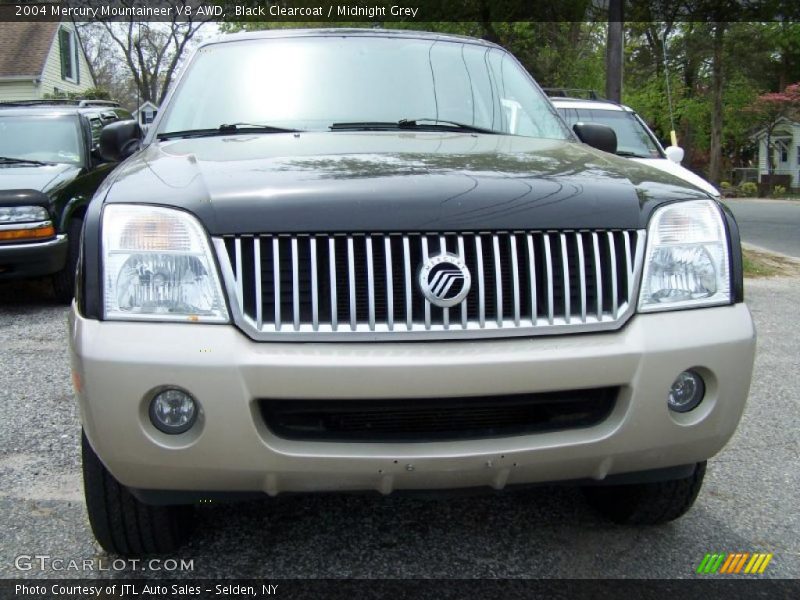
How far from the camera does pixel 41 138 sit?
7.73 metres

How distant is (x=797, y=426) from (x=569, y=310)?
2444 mm

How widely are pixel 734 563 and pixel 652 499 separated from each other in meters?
0.32

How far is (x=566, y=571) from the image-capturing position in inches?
103

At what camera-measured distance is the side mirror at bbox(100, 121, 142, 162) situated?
364cm

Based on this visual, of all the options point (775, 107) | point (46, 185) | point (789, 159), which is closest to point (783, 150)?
point (789, 159)

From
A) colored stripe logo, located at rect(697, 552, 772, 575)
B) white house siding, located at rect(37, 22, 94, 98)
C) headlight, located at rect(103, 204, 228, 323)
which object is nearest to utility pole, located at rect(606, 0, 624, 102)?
colored stripe logo, located at rect(697, 552, 772, 575)

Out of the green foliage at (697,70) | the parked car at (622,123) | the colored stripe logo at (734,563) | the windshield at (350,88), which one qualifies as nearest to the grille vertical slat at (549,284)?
the colored stripe logo at (734,563)

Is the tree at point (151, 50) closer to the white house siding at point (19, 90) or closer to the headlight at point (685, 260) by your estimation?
the white house siding at point (19, 90)

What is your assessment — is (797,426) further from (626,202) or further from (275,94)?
(275,94)

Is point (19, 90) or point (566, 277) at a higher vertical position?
point (19, 90)

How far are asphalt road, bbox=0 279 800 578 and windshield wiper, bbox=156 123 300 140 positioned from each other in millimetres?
1359

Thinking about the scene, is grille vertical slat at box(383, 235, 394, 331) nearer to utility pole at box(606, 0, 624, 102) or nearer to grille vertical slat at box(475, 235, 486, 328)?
grille vertical slat at box(475, 235, 486, 328)

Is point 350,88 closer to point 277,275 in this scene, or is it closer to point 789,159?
point 277,275

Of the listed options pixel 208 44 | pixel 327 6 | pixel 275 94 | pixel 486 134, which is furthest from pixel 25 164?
pixel 327 6
